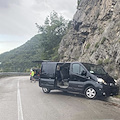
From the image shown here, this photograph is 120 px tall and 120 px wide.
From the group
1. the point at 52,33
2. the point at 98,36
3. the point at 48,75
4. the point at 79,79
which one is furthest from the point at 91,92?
the point at 52,33

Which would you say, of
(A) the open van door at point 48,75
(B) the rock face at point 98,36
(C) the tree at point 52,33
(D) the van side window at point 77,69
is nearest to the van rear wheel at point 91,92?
(D) the van side window at point 77,69

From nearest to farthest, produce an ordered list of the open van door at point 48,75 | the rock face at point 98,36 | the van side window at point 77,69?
1. the van side window at point 77,69
2. the open van door at point 48,75
3. the rock face at point 98,36

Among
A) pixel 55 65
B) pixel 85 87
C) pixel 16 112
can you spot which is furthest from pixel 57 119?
pixel 55 65

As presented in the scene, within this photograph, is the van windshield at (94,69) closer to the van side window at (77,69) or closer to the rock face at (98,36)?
the van side window at (77,69)

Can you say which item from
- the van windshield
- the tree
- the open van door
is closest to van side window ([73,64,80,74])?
the van windshield

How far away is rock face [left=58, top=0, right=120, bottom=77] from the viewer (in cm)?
1402

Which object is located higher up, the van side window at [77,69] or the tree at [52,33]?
the tree at [52,33]

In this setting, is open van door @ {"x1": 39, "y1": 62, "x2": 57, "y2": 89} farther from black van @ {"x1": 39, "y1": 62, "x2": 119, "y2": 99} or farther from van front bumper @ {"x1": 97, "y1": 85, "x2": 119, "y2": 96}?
van front bumper @ {"x1": 97, "y1": 85, "x2": 119, "y2": 96}

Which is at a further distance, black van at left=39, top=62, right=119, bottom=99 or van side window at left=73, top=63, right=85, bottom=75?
van side window at left=73, top=63, right=85, bottom=75

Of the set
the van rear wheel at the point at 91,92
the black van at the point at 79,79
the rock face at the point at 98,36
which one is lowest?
the van rear wheel at the point at 91,92

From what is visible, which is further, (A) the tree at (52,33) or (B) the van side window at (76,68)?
(A) the tree at (52,33)

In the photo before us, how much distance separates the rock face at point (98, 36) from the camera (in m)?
14.0

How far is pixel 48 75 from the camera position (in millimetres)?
11133

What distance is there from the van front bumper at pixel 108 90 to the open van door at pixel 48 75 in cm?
330
